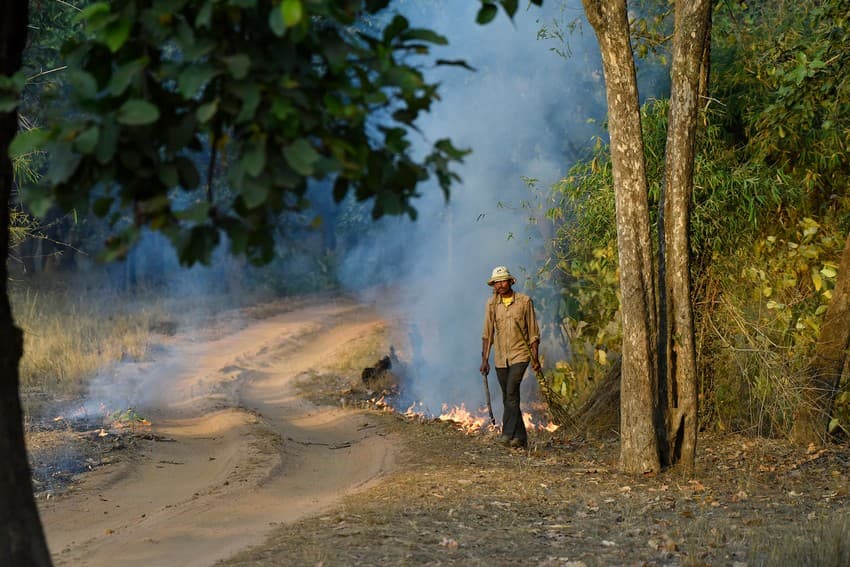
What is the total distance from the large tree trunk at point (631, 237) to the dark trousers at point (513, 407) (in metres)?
2.25

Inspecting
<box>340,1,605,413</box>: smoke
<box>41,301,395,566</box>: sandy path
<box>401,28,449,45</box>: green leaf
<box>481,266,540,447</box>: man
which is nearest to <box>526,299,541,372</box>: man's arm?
<box>481,266,540,447</box>: man

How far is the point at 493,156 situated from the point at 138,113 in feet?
46.4

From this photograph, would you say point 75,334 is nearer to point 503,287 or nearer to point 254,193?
point 503,287

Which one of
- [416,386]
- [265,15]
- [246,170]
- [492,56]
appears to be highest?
[492,56]

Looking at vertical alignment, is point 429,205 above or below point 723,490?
above

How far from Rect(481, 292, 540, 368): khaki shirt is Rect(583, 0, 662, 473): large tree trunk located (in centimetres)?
231

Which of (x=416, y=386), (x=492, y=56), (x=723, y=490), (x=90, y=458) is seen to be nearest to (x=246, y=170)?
(x=723, y=490)

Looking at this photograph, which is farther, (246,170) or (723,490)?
(723,490)

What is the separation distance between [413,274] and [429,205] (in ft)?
17.9

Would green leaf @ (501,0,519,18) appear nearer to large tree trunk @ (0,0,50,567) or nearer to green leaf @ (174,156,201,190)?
green leaf @ (174,156,201,190)

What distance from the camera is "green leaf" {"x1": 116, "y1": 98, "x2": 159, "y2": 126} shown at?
10.2 feet

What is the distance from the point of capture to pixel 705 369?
1075 cm

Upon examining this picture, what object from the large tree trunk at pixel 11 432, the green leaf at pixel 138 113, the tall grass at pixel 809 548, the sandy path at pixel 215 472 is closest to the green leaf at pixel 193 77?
the green leaf at pixel 138 113

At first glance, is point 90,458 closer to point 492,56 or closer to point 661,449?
point 661,449
